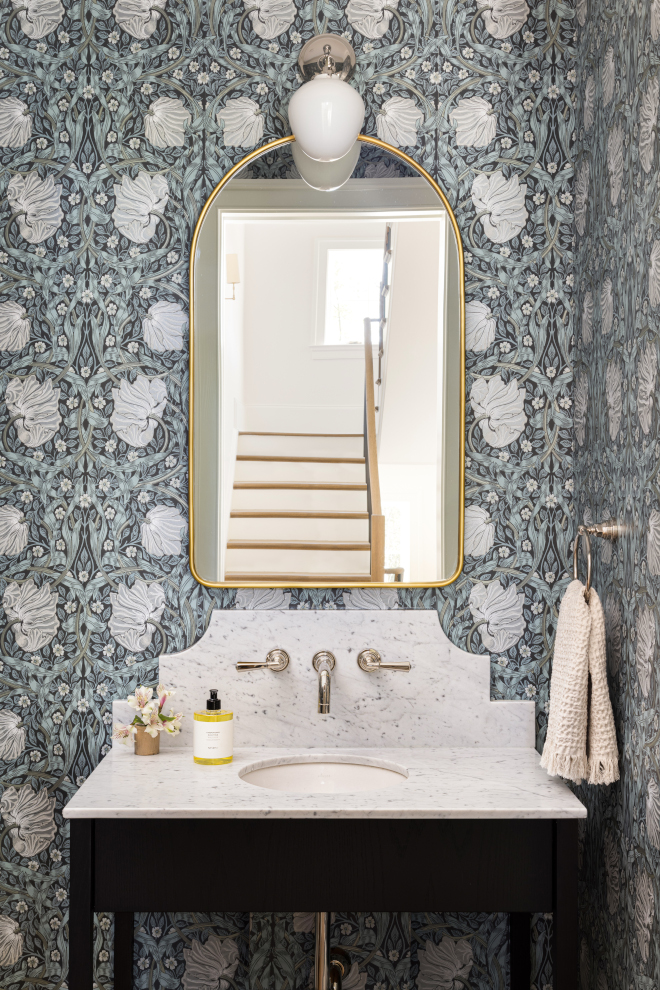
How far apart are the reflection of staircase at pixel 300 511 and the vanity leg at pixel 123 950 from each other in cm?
76

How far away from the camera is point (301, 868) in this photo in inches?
54.9

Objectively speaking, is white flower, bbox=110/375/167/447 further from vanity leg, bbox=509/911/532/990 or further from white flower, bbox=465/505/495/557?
vanity leg, bbox=509/911/532/990

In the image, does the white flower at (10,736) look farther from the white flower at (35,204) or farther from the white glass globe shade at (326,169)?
the white glass globe shade at (326,169)

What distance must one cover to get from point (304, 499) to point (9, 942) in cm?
119

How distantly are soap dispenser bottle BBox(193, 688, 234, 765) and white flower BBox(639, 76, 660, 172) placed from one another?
1260mm

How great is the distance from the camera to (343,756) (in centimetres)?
172

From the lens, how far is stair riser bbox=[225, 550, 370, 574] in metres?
1.81

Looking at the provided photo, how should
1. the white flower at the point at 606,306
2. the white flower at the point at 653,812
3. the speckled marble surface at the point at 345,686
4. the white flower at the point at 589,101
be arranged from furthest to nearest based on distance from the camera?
the speckled marble surface at the point at 345,686
the white flower at the point at 589,101
the white flower at the point at 606,306
the white flower at the point at 653,812

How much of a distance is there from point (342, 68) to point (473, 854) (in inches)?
63.2

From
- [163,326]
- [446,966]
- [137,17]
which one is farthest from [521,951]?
[137,17]

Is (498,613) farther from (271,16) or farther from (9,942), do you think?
(271,16)

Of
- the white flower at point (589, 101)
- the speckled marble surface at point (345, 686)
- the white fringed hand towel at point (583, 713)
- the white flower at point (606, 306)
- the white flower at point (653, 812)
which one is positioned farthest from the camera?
the speckled marble surface at point (345, 686)

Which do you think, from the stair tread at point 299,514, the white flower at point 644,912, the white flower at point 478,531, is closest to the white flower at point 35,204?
the stair tread at point 299,514

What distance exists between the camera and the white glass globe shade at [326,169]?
5.95 ft
